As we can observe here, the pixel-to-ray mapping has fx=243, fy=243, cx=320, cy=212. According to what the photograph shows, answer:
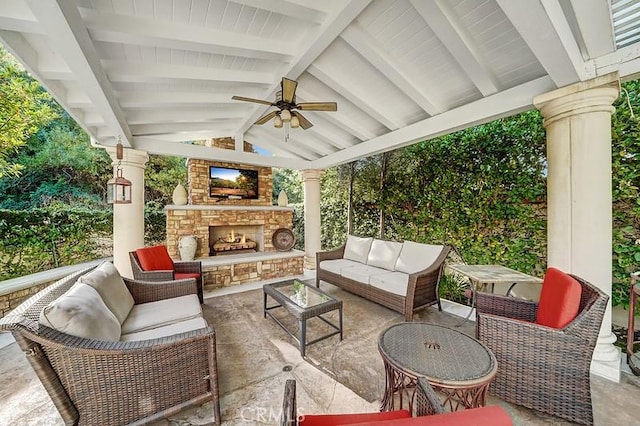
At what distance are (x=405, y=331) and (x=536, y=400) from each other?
3.18 ft

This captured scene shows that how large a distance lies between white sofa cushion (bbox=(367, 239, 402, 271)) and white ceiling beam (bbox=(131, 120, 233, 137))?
3523 mm

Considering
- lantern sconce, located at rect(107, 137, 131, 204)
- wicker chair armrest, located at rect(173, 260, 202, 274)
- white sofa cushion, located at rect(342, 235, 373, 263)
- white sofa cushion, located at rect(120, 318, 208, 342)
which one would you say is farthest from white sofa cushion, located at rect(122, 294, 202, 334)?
white sofa cushion, located at rect(342, 235, 373, 263)

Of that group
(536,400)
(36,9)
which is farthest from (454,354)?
(36,9)

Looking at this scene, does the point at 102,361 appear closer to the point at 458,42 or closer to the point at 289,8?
the point at 289,8

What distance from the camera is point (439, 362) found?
4.68ft

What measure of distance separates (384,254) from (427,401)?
3.07 m

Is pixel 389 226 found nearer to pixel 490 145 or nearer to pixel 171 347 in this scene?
pixel 490 145

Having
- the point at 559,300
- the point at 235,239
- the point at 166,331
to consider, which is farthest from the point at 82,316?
the point at 235,239

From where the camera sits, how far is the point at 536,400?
1667mm

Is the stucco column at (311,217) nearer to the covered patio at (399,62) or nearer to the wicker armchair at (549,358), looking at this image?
the covered patio at (399,62)

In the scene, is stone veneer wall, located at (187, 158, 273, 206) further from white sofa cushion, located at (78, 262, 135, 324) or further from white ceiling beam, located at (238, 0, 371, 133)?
white sofa cushion, located at (78, 262, 135, 324)

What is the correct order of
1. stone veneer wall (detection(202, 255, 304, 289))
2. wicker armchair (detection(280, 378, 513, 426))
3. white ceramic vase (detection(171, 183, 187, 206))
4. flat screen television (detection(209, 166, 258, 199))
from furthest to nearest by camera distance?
flat screen television (detection(209, 166, 258, 199)), white ceramic vase (detection(171, 183, 187, 206)), stone veneer wall (detection(202, 255, 304, 289)), wicker armchair (detection(280, 378, 513, 426))

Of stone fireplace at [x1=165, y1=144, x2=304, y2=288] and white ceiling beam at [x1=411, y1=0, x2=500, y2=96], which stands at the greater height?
white ceiling beam at [x1=411, y1=0, x2=500, y2=96]

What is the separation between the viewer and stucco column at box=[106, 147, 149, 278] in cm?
379
